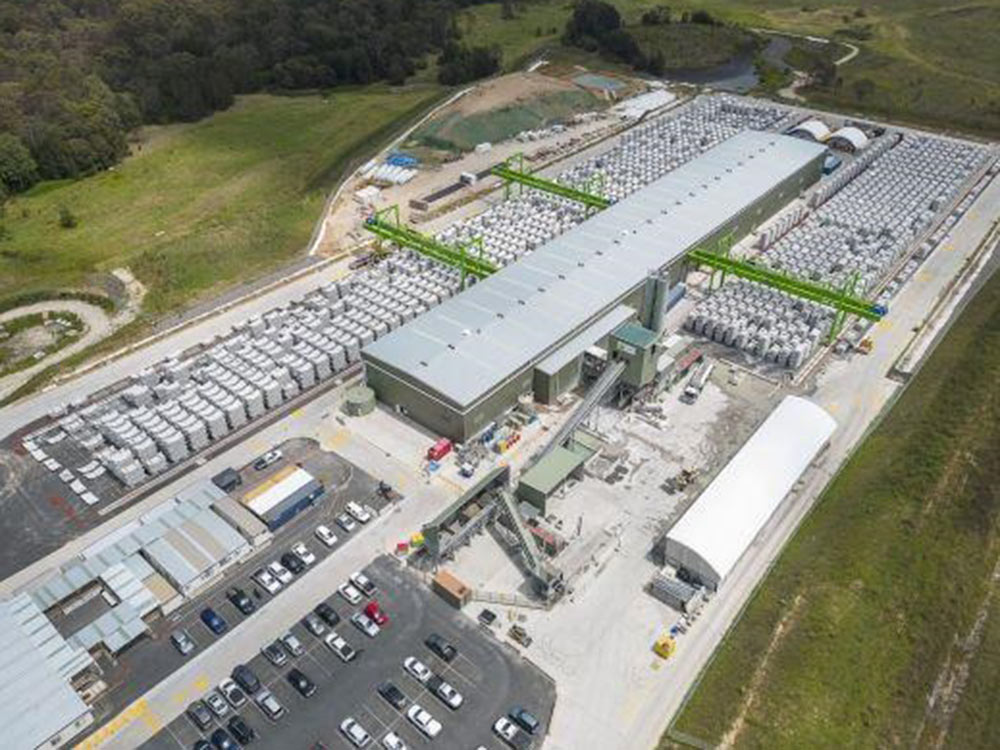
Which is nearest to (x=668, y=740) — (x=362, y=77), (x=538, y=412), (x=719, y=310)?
(x=538, y=412)

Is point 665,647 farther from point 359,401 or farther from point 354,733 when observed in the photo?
point 359,401

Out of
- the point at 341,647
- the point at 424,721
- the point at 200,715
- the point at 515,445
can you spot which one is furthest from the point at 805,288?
the point at 200,715

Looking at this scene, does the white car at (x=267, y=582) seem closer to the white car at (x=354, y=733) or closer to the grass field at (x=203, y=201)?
the white car at (x=354, y=733)

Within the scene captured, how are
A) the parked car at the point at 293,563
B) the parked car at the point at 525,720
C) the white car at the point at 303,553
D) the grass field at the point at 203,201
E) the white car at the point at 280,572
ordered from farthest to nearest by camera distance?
the grass field at the point at 203,201, the white car at the point at 303,553, the parked car at the point at 293,563, the white car at the point at 280,572, the parked car at the point at 525,720

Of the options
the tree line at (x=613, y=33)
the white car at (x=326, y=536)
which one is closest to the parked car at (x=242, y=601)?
the white car at (x=326, y=536)

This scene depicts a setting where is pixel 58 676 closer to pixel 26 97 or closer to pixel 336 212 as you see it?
pixel 336 212
